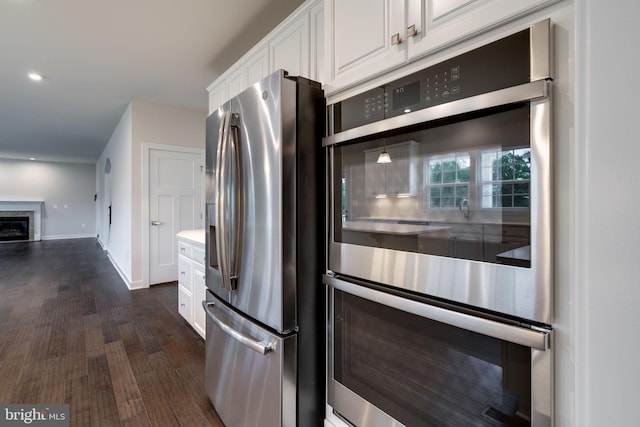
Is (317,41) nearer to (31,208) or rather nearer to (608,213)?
(608,213)

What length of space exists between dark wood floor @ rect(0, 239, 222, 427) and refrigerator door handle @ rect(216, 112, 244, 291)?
0.93 metres

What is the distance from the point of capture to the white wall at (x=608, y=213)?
0.45 metres

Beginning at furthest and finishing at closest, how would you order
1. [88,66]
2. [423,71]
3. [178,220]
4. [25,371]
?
1. [178,220]
2. [88,66]
3. [25,371]
4. [423,71]

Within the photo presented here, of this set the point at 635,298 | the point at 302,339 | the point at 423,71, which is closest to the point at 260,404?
the point at 302,339

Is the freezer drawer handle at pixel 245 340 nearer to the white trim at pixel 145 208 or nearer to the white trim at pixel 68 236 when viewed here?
the white trim at pixel 145 208

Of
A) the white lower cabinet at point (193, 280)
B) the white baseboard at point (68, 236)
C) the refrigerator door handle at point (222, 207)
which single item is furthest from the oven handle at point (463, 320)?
the white baseboard at point (68, 236)

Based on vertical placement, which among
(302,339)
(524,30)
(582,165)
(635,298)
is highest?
(524,30)

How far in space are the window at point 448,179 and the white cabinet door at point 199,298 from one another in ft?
6.77

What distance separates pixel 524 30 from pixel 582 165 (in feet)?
1.36

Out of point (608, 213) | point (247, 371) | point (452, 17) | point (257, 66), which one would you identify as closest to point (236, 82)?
point (257, 66)

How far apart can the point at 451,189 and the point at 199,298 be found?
7.73 feet

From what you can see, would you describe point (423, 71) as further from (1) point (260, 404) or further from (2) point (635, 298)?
(1) point (260, 404)

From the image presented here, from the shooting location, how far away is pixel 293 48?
5.92ft

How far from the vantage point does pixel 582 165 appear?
49 centimetres
